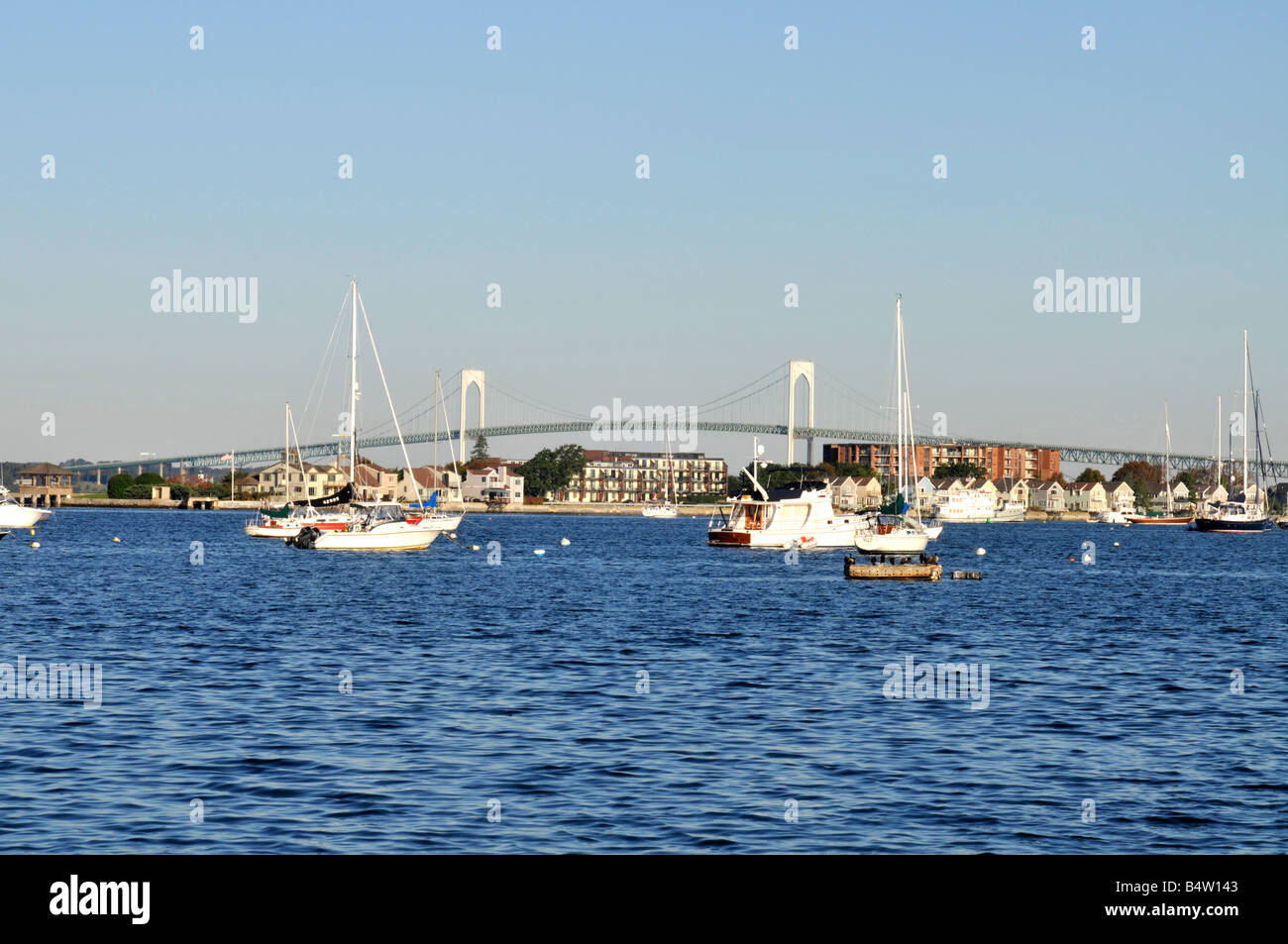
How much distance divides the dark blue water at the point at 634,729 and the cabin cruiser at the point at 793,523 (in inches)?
1670

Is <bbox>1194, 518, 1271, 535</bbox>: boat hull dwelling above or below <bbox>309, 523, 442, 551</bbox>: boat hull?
below

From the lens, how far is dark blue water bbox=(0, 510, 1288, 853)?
567 inches

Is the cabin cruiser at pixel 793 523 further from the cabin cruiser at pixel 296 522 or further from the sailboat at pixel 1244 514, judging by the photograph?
the sailboat at pixel 1244 514

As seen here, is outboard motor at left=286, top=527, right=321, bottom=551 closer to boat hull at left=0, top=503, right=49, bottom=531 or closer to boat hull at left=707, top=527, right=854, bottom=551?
boat hull at left=707, top=527, right=854, bottom=551

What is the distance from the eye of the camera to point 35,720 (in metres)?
20.7

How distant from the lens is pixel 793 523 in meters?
90.4

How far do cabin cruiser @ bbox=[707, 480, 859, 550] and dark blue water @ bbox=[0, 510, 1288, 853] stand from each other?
139ft

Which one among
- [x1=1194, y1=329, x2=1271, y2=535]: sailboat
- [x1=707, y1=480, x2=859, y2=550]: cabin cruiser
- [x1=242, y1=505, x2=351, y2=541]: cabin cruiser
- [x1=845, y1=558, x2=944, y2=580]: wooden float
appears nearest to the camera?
[x1=845, y1=558, x2=944, y2=580]: wooden float

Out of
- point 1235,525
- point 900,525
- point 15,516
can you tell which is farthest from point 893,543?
point 1235,525

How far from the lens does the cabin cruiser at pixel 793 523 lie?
90.2 meters

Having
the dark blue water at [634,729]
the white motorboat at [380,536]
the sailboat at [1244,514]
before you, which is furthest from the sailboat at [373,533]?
the sailboat at [1244,514]

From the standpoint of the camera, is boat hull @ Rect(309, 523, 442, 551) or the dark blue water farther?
boat hull @ Rect(309, 523, 442, 551)

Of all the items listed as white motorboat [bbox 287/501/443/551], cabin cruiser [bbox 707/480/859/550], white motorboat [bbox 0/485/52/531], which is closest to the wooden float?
white motorboat [bbox 287/501/443/551]

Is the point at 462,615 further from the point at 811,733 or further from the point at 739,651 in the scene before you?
the point at 811,733
